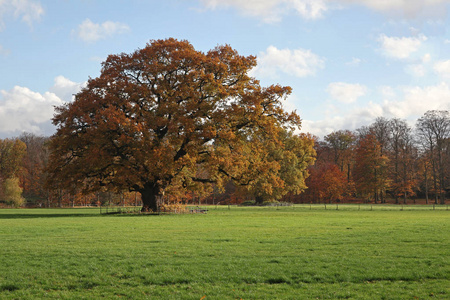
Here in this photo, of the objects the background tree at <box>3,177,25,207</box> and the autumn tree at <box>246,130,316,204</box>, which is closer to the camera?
the background tree at <box>3,177,25,207</box>

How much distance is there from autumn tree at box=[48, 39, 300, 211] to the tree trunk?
9 centimetres

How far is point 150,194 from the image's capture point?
1505 inches

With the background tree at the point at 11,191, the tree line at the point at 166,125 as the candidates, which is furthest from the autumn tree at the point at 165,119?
the background tree at the point at 11,191

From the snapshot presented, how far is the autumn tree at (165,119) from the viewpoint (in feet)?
114

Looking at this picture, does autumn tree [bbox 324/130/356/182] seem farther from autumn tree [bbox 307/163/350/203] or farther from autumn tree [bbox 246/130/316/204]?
autumn tree [bbox 246/130/316/204]

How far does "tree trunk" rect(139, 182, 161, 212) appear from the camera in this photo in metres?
37.9

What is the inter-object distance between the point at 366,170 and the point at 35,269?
74.5 meters

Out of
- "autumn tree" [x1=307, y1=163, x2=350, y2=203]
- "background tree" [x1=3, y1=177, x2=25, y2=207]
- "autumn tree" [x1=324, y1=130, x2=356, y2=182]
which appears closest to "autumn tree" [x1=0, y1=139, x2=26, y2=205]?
"background tree" [x1=3, y1=177, x2=25, y2=207]

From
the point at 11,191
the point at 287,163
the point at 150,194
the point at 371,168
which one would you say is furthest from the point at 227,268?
the point at 371,168

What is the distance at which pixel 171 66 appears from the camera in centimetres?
3600

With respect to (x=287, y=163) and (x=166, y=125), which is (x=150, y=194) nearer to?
(x=166, y=125)

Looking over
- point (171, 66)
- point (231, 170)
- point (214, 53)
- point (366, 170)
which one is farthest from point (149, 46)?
point (366, 170)

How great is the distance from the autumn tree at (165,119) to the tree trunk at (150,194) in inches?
3.7

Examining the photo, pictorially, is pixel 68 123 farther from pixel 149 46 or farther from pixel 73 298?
pixel 73 298
